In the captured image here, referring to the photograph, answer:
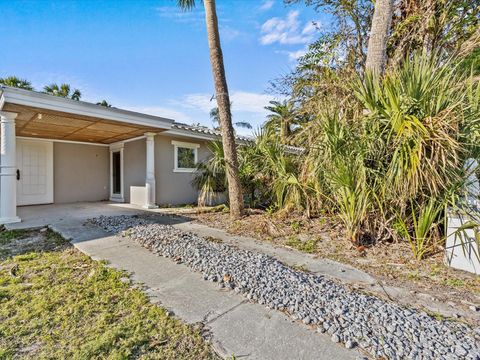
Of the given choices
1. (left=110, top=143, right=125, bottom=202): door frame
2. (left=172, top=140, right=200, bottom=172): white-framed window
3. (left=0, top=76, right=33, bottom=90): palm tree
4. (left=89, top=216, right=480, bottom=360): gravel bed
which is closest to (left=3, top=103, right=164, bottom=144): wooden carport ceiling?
(left=110, top=143, right=125, bottom=202): door frame

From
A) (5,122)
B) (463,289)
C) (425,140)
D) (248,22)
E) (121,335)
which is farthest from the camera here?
(248,22)

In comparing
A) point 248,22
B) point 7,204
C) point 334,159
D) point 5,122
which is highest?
point 248,22

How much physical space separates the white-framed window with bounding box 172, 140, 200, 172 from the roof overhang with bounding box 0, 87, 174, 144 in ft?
5.16

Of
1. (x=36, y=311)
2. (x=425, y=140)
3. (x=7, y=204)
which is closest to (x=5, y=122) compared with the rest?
(x=7, y=204)

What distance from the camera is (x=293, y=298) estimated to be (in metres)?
2.51

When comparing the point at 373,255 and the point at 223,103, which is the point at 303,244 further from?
the point at 223,103

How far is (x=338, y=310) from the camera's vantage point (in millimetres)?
2260

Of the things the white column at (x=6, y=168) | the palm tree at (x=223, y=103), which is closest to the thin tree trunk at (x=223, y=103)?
the palm tree at (x=223, y=103)

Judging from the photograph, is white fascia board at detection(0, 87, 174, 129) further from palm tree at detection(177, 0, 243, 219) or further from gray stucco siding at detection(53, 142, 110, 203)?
gray stucco siding at detection(53, 142, 110, 203)

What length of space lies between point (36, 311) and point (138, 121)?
6.10m

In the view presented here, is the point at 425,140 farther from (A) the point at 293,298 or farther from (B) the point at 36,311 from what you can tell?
(B) the point at 36,311

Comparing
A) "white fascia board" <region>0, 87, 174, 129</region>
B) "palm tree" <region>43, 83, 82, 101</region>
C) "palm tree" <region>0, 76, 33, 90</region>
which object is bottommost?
"white fascia board" <region>0, 87, 174, 129</region>

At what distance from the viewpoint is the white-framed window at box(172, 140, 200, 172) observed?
32.7 ft

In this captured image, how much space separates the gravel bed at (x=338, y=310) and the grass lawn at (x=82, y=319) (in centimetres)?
88
